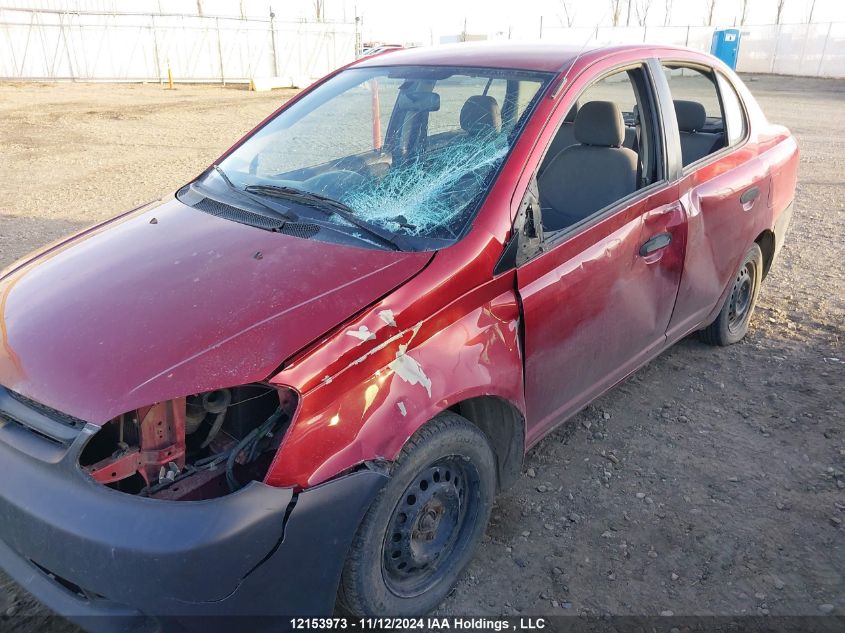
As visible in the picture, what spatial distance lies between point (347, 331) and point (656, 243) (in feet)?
5.50

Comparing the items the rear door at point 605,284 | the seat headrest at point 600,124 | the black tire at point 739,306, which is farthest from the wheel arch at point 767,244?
the seat headrest at point 600,124

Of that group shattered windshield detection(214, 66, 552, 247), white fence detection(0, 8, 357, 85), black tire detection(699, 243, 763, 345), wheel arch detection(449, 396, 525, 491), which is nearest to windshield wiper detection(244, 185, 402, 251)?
shattered windshield detection(214, 66, 552, 247)

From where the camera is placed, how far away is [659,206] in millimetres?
2988

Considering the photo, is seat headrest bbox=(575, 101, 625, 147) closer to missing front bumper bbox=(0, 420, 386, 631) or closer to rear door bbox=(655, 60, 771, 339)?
rear door bbox=(655, 60, 771, 339)

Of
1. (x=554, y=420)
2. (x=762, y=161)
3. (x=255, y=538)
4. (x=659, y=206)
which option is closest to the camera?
(x=255, y=538)

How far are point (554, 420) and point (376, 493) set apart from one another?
106 centimetres

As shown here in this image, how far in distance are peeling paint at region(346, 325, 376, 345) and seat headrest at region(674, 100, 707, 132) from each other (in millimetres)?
2849

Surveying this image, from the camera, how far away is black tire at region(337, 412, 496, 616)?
78.5 inches

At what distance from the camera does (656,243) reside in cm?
298

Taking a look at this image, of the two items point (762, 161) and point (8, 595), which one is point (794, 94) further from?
point (8, 595)

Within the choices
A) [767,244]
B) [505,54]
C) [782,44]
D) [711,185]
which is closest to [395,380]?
[505,54]

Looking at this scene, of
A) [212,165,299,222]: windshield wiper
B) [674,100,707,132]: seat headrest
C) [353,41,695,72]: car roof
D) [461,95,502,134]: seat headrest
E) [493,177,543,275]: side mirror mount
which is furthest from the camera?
[674,100,707,132]: seat headrest

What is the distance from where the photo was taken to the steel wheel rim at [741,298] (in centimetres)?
408

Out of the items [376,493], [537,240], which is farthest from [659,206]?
[376,493]
